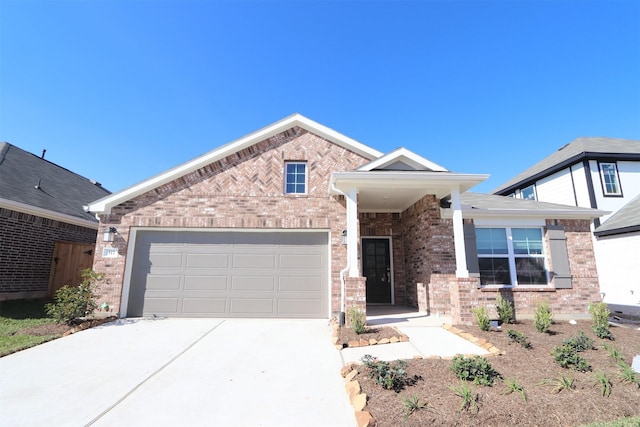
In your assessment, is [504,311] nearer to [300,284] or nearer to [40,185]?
[300,284]

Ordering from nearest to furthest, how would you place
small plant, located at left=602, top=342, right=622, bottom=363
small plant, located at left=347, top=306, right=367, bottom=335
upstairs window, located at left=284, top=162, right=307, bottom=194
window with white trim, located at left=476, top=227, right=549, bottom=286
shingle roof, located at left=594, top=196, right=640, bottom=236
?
small plant, located at left=602, top=342, right=622, bottom=363 → small plant, located at left=347, top=306, right=367, bottom=335 → window with white trim, located at left=476, top=227, right=549, bottom=286 → upstairs window, located at left=284, top=162, right=307, bottom=194 → shingle roof, located at left=594, top=196, right=640, bottom=236

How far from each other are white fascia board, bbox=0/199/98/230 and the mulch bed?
1037 cm

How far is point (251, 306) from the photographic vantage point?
7789 millimetres

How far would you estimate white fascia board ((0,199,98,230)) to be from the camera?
26.6 feet

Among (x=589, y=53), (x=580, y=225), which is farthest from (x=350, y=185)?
(x=589, y=53)

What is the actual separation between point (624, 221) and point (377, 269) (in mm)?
8308

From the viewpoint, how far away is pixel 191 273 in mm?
7910

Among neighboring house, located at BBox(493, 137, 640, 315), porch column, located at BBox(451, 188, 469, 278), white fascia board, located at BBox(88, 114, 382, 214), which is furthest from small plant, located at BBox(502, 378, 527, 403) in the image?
neighboring house, located at BBox(493, 137, 640, 315)

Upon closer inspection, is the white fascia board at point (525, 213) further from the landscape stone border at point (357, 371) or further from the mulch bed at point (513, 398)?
the mulch bed at point (513, 398)

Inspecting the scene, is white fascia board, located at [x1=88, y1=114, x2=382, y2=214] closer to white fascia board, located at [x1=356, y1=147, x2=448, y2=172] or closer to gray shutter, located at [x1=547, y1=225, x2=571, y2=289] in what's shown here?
white fascia board, located at [x1=356, y1=147, x2=448, y2=172]

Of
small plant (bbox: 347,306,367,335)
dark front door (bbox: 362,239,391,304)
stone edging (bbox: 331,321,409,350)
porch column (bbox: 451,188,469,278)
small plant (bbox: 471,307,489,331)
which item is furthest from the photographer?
dark front door (bbox: 362,239,391,304)

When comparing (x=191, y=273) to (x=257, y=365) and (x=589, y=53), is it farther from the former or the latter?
(x=589, y=53)

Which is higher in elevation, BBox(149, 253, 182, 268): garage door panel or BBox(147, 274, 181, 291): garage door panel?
BBox(149, 253, 182, 268): garage door panel

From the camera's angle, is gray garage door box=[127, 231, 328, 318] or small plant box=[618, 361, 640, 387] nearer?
small plant box=[618, 361, 640, 387]
